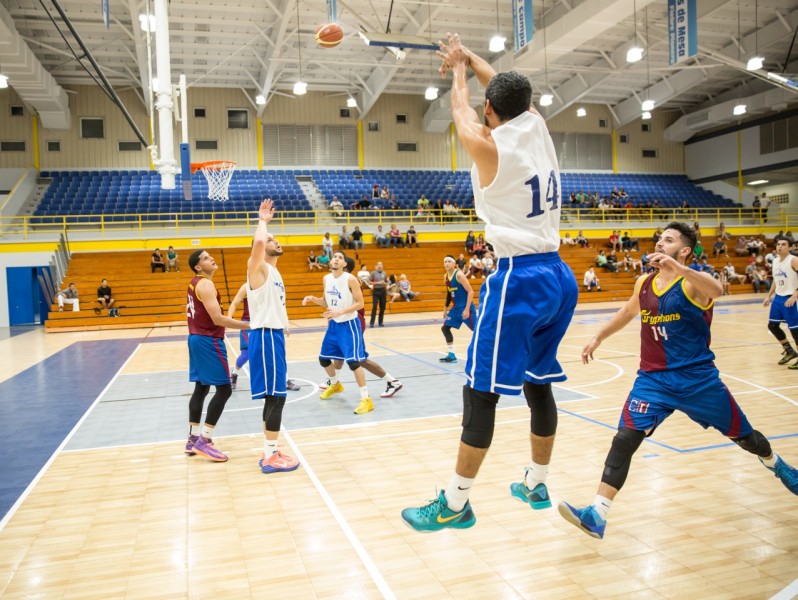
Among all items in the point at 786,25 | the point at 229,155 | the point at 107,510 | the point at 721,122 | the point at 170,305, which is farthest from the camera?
the point at 721,122

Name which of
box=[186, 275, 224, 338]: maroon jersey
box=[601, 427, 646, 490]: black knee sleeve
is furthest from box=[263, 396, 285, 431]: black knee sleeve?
box=[601, 427, 646, 490]: black knee sleeve

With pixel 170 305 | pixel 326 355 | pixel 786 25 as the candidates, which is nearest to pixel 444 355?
pixel 326 355

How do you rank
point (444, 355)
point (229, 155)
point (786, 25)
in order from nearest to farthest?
point (444, 355) < point (786, 25) < point (229, 155)

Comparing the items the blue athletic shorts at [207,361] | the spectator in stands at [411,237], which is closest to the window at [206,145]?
the spectator in stands at [411,237]

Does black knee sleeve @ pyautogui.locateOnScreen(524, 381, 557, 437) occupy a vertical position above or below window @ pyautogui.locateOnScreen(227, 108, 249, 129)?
below

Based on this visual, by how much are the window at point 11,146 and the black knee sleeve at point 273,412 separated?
2711 centimetres

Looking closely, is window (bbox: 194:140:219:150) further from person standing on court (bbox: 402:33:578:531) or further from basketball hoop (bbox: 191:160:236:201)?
person standing on court (bbox: 402:33:578:531)

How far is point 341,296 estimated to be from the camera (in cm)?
737

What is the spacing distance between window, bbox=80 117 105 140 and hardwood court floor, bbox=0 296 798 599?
25283mm

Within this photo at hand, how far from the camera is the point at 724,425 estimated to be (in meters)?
3.52

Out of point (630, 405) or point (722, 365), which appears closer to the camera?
point (630, 405)

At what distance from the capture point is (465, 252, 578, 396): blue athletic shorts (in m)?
2.63

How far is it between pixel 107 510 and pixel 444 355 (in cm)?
779

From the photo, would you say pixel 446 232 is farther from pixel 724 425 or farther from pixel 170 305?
pixel 724 425
